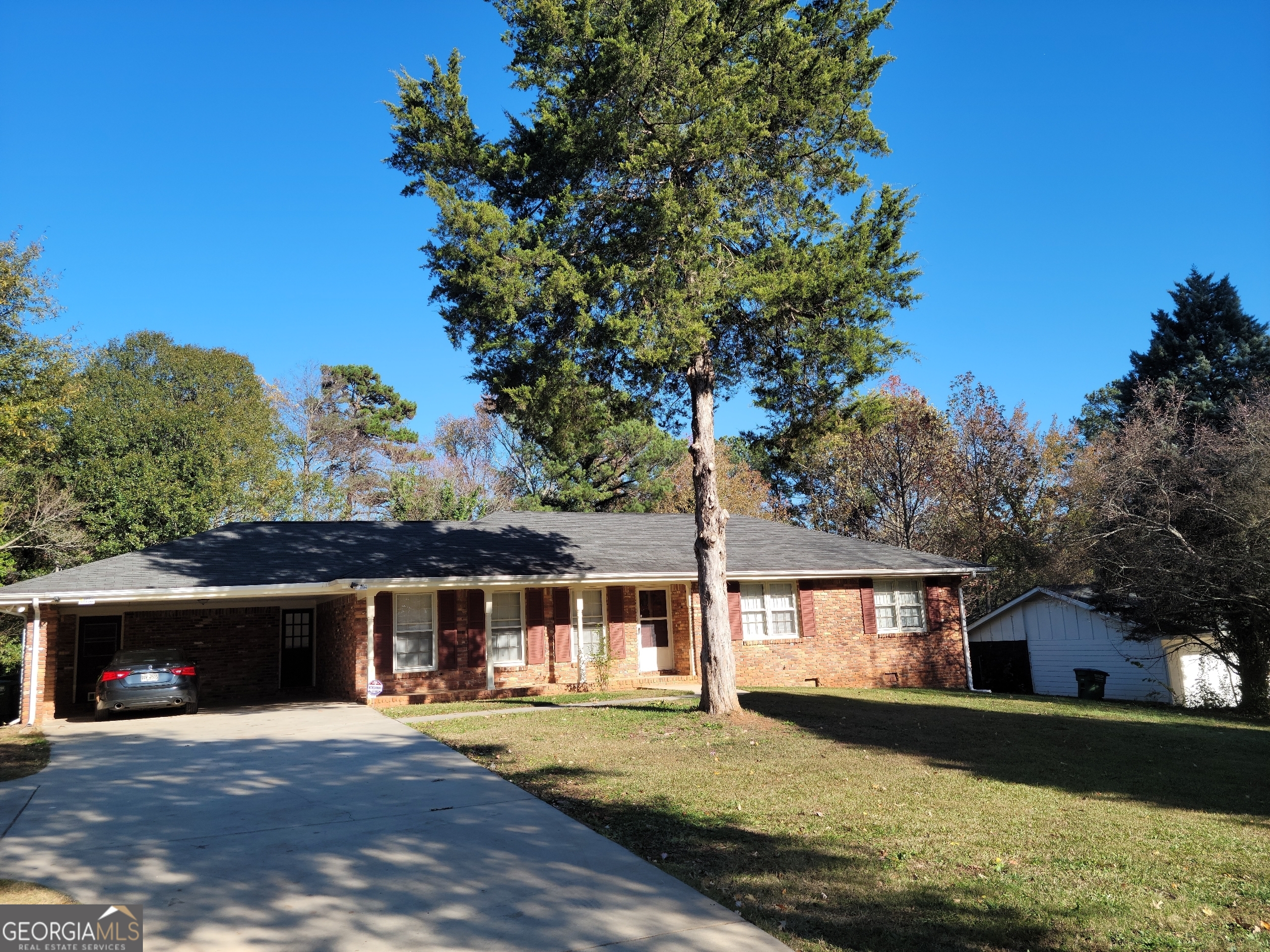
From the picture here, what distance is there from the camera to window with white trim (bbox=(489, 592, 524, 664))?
675 inches

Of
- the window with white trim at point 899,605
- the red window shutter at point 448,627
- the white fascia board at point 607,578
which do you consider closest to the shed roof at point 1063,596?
the window with white trim at point 899,605

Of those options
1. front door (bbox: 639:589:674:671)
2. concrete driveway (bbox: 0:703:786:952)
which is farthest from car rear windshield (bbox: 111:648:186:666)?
front door (bbox: 639:589:674:671)

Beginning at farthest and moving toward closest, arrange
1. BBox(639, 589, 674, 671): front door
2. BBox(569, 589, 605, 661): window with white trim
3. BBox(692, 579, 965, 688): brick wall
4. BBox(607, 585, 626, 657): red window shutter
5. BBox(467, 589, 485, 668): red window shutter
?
BBox(639, 589, 674, 671): front door < BBox(692, 579, 965, 688): brick wall < BBox(607, 585, 626, 657): red window shutter < BBox(569, 589, 605, 661): window with white trim < BBox(467, 589, 485, 668): red window shutter

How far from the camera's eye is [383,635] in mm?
16125

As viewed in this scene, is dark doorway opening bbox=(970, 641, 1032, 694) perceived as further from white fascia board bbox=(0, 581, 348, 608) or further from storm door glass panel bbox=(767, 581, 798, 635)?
white fascia board bbox=(0, 581, 348, 608)

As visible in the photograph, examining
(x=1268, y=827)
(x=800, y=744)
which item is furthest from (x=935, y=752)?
(x=1268, y=827)

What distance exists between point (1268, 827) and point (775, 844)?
4542mm

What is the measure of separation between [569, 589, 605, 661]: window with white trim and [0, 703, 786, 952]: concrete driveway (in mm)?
8166

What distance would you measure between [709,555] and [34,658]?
11.5 metres

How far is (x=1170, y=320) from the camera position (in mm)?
36062

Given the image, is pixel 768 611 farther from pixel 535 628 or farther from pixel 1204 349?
pixel 1204 349

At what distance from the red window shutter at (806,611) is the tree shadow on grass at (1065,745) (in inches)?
143

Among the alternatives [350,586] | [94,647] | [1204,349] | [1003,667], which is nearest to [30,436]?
[94,647]

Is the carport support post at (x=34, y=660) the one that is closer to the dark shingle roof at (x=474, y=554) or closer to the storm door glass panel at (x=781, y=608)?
the dark shingle roof at (x=474, y=554)
